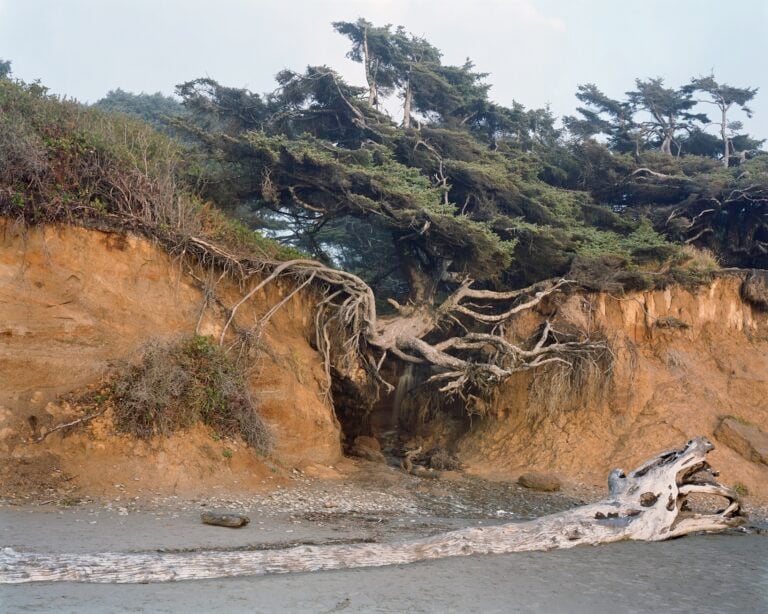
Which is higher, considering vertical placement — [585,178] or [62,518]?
[585,178]

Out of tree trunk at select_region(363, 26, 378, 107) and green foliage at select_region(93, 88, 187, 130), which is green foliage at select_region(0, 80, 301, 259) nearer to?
tree trunk at select_region(363, 26, 378, 107)

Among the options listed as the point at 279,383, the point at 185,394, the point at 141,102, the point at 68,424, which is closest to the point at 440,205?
the point at 279,383

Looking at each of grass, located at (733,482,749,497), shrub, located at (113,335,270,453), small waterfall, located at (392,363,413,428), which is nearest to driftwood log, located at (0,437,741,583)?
grass, located at (733,482,749,497)

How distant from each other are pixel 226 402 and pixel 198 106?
29.0 feet

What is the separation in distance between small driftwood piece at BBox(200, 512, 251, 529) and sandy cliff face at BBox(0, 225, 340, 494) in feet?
5.42

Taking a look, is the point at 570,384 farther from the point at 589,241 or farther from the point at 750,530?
the point at 750,530

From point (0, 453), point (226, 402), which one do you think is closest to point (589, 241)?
point (226, 402)

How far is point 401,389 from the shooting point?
1917cm

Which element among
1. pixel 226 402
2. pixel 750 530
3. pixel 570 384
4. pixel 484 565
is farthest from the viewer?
pixel 570 384

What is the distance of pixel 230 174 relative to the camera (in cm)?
1608

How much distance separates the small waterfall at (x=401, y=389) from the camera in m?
18.9

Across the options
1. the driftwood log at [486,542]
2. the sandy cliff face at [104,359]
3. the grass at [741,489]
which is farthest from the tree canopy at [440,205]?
the driftwood log at [486,542]

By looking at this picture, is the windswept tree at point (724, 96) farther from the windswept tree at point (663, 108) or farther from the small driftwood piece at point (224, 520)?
the small driftwood piece at point (224, 520)

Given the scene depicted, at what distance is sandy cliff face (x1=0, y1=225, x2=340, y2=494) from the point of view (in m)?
10.2
